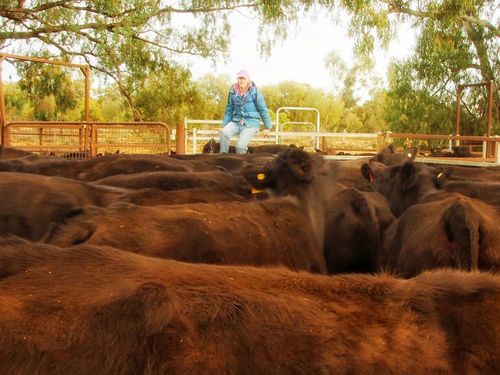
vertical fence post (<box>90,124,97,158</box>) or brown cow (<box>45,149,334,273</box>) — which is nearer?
brown cow (<box>45,149,334,273</box>)

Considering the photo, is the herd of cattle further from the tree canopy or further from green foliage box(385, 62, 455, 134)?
green foliage box(385, 62, 455, 134)

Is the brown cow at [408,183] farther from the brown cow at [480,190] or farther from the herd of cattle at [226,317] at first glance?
the herd of cattle at [226,317]

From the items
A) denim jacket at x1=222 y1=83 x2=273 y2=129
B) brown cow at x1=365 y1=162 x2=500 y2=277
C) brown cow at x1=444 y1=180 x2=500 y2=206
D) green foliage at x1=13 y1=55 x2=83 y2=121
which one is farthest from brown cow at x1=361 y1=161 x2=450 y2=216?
green foliage at x1=13 y1=55 x2=83 y2=121

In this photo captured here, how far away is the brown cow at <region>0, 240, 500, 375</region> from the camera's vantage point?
1.73 meters

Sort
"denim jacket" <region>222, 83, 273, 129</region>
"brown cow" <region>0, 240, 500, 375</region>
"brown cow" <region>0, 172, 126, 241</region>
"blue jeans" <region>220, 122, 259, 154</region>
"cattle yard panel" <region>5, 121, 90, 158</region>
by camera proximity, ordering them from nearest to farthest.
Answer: "brown cow" <region>0, 240, 500, 375</region> < "brown cow" <region>0, 172, 126, 241</region> < "denim jacket" <region>222, 83, 273, 129</region> < "blue jeans" <region>220, 122, 259, 154</region> < "cattle yard panel" <region>5, 121, 90, 158</region>

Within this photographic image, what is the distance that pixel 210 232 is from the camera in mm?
3660

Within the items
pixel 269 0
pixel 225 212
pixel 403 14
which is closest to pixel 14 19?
pixel 269 0

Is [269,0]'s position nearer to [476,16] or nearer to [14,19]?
[14,19]

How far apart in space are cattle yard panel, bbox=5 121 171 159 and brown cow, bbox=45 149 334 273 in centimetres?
668

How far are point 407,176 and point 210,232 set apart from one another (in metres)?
3.46

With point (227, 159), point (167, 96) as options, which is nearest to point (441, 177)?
point (227, 159)

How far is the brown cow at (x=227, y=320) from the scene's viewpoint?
1730 millimetres

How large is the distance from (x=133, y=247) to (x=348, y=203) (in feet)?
9.36

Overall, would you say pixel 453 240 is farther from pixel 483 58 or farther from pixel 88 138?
pixel 483 58
